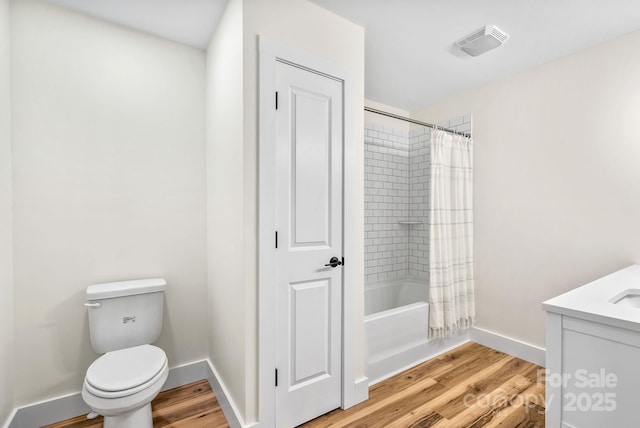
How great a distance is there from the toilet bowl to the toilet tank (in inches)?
5.1

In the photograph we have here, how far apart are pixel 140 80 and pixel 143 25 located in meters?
0.36

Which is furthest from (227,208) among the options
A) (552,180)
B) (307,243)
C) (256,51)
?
(552,180)

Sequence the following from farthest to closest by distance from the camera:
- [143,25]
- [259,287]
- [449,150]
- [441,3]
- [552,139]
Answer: [449,150] < [552,139] < [143,25] < [441,3] < [259,287]

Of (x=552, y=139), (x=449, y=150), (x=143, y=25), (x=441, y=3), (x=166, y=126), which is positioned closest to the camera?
(x=441, y=3)

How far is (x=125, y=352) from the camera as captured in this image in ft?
5.76

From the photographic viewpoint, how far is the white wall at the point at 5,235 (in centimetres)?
160

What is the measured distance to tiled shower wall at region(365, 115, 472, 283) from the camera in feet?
10.9

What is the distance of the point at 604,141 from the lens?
216 cm

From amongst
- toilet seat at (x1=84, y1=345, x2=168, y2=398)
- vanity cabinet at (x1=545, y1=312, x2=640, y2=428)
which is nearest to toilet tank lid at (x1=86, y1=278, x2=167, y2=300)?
toilet seat at (x1=84, y1=345, x2=168, y2=398)

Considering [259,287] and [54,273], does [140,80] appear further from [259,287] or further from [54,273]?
[259,287]

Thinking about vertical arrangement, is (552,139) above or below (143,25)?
below

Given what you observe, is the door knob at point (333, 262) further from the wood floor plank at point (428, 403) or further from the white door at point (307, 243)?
the wood floor plank at point (428, 403)

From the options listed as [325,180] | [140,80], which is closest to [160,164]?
[140,80]

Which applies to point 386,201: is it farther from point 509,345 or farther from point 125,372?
point 125,372
